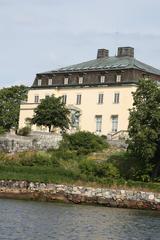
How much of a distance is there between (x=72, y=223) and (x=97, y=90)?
173 feet

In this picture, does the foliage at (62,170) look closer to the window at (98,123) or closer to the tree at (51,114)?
the tree at (51,114)

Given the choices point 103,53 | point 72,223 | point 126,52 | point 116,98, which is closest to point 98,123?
point 116,98

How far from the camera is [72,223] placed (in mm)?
40688

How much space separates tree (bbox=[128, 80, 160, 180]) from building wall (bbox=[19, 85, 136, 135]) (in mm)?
24447

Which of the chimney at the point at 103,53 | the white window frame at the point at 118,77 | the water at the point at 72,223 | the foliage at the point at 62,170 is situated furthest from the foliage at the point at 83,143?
the chimney at the point at 103,53

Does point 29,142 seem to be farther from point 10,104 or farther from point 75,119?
point 10,104

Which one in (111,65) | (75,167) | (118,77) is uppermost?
(111,65)

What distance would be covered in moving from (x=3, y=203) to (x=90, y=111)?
139 ft

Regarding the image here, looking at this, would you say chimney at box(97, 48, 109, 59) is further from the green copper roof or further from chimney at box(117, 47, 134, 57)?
chimney at box(117, 47, 134, 57)

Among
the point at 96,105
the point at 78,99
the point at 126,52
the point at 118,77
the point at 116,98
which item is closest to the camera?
the point at 116,98

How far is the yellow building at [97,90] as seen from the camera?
90000 mm

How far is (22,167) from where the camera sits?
6325 cm

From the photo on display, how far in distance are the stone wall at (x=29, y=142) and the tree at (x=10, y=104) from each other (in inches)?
1301

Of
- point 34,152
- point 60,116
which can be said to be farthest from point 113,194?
point 60,116
